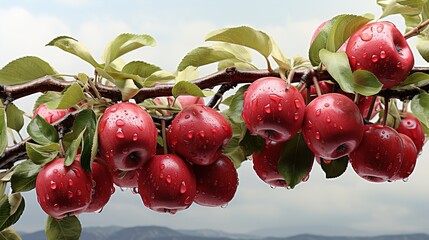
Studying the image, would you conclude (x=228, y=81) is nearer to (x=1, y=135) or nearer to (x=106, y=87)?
(x=106, y=87)

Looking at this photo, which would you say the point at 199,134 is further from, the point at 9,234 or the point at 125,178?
the point at 9,234

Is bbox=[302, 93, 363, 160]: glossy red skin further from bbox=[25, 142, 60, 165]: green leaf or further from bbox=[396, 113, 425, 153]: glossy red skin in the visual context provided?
bbox=[25, 142, 60, 165]: green leaf

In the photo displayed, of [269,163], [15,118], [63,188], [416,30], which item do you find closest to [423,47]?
[416,30]

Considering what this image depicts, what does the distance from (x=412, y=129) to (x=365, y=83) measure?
0.69 feet

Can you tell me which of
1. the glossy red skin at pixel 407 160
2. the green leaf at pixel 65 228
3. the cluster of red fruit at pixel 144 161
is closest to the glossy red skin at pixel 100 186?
the cluster of red fruit at pixel 144 161

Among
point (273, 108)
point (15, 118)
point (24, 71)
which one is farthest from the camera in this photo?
point (15, 118)

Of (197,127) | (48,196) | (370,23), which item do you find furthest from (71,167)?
(370,23)

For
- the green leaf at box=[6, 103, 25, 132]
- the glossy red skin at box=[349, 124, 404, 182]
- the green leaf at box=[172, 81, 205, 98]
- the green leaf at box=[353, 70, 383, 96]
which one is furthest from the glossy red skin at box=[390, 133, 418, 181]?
the green leaf at box=[6, 103, 25, 132]

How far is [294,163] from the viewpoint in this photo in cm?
76

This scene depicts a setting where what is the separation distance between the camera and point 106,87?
2.47 ft

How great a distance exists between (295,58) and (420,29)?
0.51 ft

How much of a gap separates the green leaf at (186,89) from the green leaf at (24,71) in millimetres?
168

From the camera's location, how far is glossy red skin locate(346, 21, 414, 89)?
69 centimetres

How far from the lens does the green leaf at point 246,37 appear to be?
0.69 m
